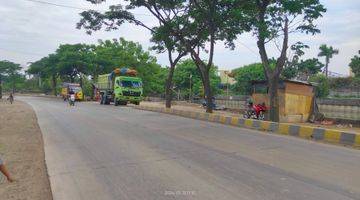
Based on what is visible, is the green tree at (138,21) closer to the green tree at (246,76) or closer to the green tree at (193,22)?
the green tree at (193,22)

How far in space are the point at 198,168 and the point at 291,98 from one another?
2234 centimetres

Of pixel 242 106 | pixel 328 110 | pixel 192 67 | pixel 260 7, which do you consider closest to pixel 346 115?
pixel 328 110

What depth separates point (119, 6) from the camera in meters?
33.0

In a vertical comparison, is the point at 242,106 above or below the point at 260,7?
below

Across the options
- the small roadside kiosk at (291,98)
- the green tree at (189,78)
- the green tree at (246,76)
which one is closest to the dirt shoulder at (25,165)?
the small roadside kiosk at (291,98)

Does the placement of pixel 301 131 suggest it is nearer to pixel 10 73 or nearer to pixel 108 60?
pixel 108 60

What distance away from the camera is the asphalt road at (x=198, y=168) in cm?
768

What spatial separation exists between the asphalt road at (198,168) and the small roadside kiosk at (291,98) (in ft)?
49.7

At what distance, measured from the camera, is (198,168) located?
9.69 meters

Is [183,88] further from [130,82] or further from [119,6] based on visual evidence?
[119,6]

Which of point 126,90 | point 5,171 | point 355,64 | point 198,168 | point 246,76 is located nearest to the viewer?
point 5,171

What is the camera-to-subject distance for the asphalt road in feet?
25.2

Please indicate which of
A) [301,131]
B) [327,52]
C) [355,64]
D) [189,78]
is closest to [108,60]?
[189,78]

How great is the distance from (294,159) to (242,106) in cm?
3207
